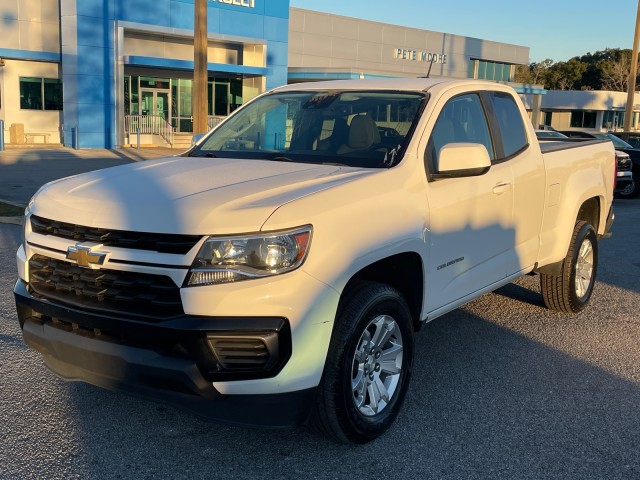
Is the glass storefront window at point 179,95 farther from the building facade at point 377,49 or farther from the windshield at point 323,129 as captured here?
the windshield at point 323,129

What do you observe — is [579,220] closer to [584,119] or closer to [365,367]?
[365,367]

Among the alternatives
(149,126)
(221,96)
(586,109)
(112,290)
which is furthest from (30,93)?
(586,109)

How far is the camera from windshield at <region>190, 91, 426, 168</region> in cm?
436

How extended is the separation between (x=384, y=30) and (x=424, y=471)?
157ft

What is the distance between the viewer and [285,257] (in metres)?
3.15

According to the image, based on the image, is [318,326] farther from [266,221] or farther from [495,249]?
[495,249]

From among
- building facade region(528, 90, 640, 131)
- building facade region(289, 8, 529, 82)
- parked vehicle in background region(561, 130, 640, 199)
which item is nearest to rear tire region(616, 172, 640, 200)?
parked vehicle in background region(561, 130, 640, 199)

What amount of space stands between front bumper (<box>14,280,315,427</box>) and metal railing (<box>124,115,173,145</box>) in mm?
30689

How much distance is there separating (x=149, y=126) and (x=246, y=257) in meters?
32.2

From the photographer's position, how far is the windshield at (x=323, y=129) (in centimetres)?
436

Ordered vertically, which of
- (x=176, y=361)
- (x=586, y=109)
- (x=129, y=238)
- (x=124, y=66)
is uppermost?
(x=124, y=66)

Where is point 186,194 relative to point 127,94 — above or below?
below

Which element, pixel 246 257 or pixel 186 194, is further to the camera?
pixel 186 194

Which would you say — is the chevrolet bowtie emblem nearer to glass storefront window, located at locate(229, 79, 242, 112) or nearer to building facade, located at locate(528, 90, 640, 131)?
glass storefront window, located at locate(229, 79, 242, 112)
